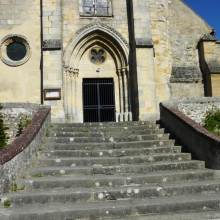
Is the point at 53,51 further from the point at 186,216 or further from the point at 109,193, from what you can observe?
the point at 186,216

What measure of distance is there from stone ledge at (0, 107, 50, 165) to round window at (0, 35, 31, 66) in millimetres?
4477

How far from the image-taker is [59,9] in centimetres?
1091

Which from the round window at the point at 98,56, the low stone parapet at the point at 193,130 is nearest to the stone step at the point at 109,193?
the low stone parapet at the point at 193,130

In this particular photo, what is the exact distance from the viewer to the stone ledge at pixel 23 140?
4.55m

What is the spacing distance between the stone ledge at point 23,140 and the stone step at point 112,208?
36.7 inches

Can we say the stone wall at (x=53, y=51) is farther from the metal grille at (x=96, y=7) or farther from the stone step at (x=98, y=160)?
the stone step at (x=98, y=160)

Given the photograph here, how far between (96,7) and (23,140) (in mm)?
8737

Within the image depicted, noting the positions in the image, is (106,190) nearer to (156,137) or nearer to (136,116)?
(156,137)

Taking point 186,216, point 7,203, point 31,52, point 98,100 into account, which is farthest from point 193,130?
point 31,52

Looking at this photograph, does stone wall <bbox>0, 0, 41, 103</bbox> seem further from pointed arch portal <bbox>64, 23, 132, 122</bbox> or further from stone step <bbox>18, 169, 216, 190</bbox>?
stone step <bbox>18, 169, 216, 190</bbox>

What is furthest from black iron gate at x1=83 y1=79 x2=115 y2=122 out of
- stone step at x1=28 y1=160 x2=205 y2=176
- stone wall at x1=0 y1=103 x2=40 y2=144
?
stone step at x1=28 y1=160 x2=205 y2=176

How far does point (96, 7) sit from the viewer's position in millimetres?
12195

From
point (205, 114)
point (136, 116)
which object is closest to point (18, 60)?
point (136, 116)

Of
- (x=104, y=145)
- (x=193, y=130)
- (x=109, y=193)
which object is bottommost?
(x=109, y=193)
